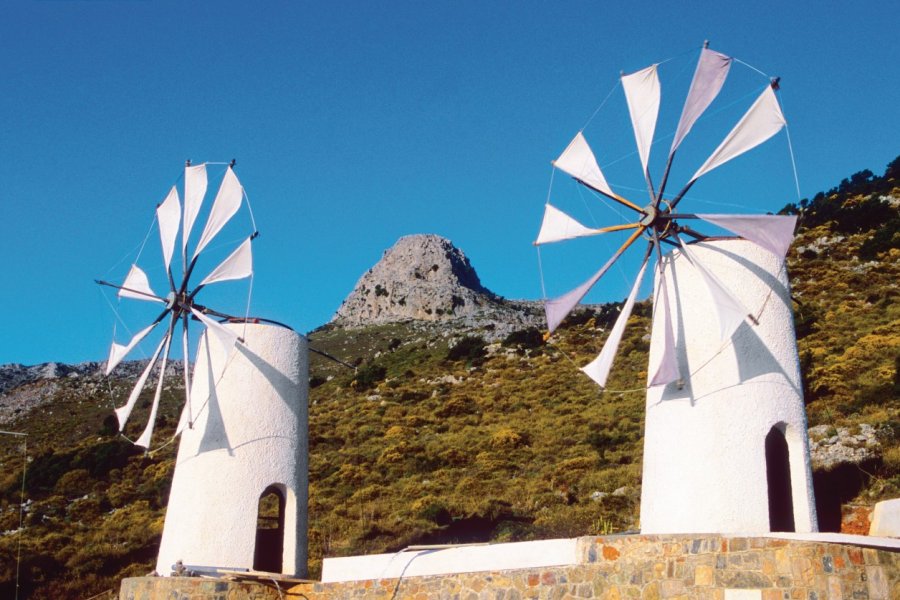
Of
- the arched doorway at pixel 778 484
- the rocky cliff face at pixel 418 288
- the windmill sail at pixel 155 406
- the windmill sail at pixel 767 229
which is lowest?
the arched doorway at pixel 778 484

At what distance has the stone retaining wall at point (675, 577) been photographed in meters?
9.13

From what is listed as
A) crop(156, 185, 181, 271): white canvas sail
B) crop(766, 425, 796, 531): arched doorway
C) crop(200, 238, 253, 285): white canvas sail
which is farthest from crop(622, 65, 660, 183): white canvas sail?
crop(156, 185, 181, 271): white canvas sail

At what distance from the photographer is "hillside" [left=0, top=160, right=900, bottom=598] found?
19875mm

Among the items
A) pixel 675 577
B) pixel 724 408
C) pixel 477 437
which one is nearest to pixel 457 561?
pixel 675 577

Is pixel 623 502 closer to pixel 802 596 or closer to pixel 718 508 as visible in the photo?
pixel 718 508

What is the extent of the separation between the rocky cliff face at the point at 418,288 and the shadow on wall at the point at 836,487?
138 feet

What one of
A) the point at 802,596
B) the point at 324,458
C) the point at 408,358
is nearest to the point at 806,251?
the point at 408,358

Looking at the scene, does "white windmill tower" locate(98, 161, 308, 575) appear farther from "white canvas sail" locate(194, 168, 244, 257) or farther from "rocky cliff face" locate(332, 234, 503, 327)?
"rocky cliff face" locate(332, 234, 503, 327)

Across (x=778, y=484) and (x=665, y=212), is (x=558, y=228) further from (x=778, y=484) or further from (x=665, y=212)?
(x=778, y=484)

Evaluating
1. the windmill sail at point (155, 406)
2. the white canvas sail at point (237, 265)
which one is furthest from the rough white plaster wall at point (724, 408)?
the windmill sail at point (155, 406)

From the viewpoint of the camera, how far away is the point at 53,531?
2500cm

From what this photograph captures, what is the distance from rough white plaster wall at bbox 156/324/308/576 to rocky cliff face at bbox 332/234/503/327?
1657 inches

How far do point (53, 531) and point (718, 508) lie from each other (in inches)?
776

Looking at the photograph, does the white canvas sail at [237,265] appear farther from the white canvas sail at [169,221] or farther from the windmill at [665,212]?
the windmill at [665,212]
